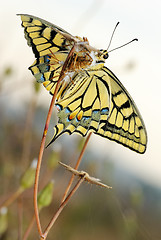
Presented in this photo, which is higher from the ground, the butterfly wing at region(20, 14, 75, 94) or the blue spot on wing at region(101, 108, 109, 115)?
the butterfly wing at region(20, 14, 75, 94)

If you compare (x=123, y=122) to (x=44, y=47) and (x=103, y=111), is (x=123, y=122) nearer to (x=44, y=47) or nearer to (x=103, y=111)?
(x=103, y=111)

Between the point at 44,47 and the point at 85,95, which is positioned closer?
the point at 44,47

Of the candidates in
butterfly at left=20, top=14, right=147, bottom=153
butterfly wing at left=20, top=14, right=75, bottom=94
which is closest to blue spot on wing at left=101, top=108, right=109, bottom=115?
butterfly at left=20, top=14, right=147, bottom=153

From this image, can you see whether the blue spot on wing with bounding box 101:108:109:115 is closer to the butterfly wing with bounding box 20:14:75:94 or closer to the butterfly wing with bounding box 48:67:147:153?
the butterfly wing with bounding box 48:67:147:153

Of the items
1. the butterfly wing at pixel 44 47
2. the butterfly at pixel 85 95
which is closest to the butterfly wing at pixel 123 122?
the butterfly at pixel 85 95

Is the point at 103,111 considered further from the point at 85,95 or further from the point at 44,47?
the point at 44,47

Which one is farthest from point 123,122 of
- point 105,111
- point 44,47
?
point 44,47

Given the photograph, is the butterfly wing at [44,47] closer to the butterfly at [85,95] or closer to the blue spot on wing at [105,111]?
the butterfly at [85,95]
